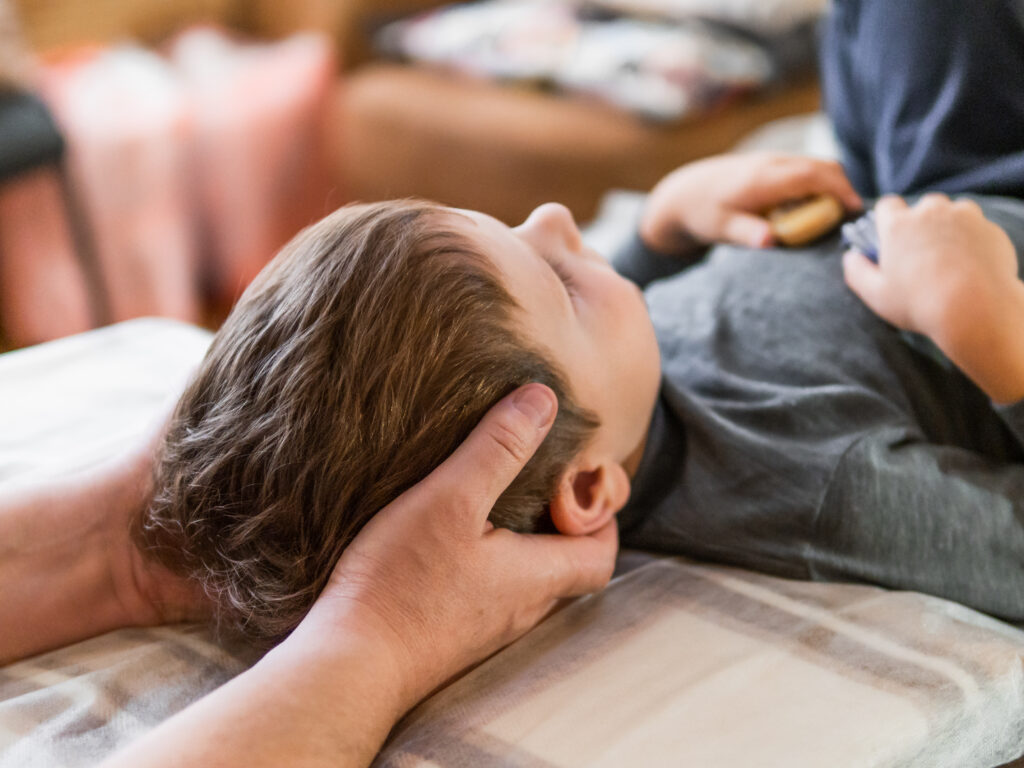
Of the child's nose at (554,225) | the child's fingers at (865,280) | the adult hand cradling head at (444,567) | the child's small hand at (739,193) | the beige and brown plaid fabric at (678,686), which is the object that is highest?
the child's nose at (554,225)

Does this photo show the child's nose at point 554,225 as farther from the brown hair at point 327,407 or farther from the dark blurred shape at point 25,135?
the dark blurred shape at point 25,135

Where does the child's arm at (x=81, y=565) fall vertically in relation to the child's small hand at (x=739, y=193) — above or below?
below

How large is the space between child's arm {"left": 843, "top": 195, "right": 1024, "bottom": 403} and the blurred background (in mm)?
1297

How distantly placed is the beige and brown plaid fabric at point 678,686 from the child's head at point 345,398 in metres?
0.08

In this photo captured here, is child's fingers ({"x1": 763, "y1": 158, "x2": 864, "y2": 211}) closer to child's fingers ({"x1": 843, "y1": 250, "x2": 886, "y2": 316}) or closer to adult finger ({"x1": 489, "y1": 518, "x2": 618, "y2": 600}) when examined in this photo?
child's fingers ({"x1": 843, "y1": 250, "x2": 886, "y2": 316})

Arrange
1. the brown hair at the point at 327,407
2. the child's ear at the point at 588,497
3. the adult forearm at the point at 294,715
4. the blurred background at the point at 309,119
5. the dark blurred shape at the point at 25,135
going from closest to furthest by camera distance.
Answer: the adult forearm at the point at 294,715, the brown hair at the point at 327,407, the child's ear at the point at 588,497, the dark blurred shape at the point at 25,135, the blurred background at the point at 309,119

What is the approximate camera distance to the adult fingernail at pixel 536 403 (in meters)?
0.65

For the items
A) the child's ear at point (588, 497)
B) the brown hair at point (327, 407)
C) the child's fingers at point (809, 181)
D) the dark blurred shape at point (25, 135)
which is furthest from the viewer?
the dark blurred shape at point (25, 135)

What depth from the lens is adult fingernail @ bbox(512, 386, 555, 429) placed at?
2.15 ft

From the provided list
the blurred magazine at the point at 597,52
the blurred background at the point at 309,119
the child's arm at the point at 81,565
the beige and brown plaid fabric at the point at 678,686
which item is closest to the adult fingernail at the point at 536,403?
the beige and brown plaid fabric at the point at 678,686

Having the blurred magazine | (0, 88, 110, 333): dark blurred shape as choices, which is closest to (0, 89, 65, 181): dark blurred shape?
(0, 88, 110, 333): dark blurred shape

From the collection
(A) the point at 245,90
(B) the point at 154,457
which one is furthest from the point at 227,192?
(B) the point at 154,457

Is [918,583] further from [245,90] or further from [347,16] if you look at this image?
[347,16]

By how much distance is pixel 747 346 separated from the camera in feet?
2.98
